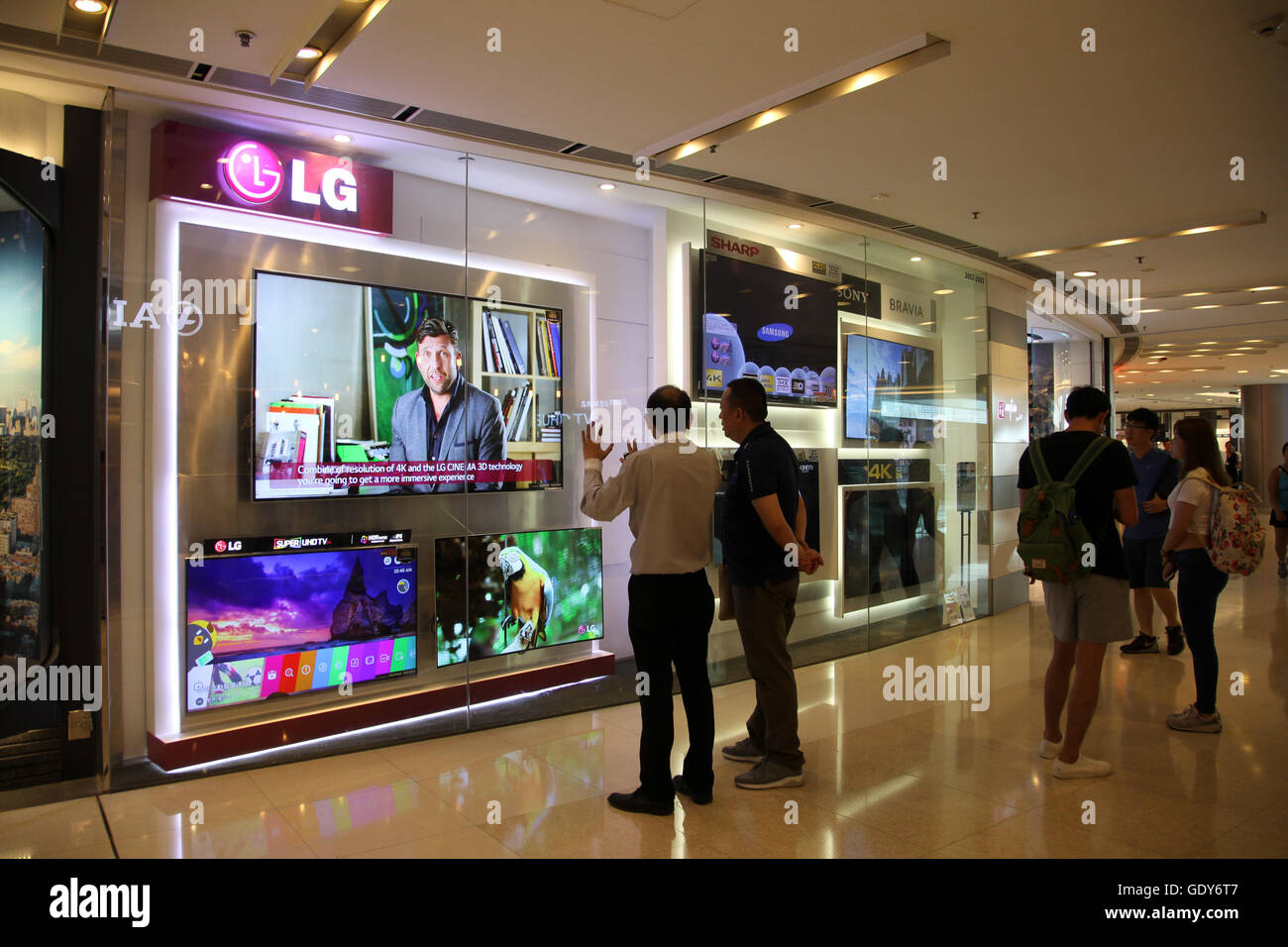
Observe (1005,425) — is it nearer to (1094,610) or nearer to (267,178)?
(1094,610)

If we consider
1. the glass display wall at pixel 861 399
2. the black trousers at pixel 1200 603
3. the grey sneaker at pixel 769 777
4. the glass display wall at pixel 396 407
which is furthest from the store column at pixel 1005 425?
the grey sneaker at pixel 769 777

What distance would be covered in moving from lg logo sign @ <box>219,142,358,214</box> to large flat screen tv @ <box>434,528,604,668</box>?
1.91 meters

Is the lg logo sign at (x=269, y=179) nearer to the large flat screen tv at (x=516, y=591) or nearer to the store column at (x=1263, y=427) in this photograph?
the large flat screen tv at (x=516, y=591)

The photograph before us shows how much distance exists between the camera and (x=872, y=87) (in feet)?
12.5

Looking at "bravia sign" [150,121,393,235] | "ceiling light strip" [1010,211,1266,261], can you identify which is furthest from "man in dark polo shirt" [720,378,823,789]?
"ceiling light strip" [1010,211,1266,261]

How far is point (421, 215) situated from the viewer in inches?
181

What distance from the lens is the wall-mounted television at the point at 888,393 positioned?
6539 mm

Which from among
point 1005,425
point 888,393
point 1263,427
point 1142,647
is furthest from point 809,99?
point 1263,427

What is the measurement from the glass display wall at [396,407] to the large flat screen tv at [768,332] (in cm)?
2

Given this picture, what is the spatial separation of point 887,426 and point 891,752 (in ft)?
11.3

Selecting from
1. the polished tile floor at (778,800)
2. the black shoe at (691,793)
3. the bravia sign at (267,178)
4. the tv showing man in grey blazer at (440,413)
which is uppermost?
the bravia sign at (267,178)

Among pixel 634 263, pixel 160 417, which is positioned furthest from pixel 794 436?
pixel 160 417

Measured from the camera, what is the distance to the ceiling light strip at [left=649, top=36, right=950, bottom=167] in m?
3.43

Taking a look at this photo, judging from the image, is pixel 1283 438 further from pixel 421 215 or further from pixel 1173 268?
pixel 421 215
